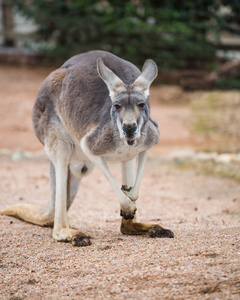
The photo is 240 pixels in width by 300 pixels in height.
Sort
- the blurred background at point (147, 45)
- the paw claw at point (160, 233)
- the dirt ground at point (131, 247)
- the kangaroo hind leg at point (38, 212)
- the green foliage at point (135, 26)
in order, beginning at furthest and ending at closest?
1. the green foliage at point (135, 26)
2. the blurred background at point (147, 45)
3. the kangaroo hind leg at point (38, 212)
4. the paw claw at point (160, 233)
5. the dirt ground at point (131, 247)

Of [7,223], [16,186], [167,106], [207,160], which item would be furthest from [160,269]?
[167,106]

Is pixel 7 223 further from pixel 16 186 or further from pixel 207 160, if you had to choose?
pixel 207 160

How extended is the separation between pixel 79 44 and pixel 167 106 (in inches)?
173

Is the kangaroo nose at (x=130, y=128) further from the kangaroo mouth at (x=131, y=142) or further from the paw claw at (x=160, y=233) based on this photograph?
the paw claw at (x=160, y=233)

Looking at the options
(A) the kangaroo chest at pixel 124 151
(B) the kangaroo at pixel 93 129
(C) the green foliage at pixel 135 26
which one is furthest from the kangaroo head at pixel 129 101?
(C) the green foliage at pixel 135 26

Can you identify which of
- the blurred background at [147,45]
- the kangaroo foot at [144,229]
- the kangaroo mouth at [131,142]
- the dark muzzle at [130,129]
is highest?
→ the dark muzzle at [130,129]

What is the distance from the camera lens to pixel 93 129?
4.18m

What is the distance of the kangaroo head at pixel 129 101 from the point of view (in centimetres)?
365

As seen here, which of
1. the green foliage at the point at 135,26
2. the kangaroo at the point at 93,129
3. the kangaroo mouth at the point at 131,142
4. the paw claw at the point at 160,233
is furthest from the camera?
the green foliage at the point at 135,26

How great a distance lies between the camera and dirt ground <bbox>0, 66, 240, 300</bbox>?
3094 millimetres

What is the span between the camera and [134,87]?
12.9ft

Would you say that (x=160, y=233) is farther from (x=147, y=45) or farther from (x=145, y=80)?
(x=147, y=45)

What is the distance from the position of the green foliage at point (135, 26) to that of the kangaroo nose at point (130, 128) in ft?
37.3

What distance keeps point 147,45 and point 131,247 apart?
12.0 meters
